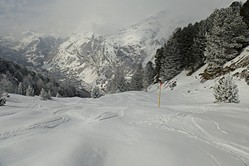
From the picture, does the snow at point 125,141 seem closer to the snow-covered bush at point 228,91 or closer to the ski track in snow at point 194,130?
the ski track in snow at point 194,130

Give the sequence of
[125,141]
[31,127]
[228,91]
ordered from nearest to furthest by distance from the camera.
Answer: [125,141]
[31,127]
[228,91]

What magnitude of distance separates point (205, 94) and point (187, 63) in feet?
86.0

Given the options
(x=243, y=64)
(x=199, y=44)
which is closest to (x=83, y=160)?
(x=243, y=64)

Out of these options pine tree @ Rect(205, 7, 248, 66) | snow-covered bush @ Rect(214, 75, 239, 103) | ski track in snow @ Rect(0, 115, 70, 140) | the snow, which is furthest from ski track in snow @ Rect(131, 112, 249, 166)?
pine tree @ Rect(205, 7, 248, 66)

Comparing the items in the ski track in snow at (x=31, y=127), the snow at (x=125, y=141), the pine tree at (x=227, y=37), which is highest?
the pine tree at (x=227, y=37)

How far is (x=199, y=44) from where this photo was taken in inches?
2234

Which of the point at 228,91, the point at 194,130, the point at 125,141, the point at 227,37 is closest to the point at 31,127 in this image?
the point at 125,141

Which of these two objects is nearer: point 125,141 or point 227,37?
point 125,141

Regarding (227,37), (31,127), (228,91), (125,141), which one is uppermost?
(227,37)

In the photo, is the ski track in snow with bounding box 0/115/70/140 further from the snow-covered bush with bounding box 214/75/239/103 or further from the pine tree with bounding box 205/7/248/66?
the pine tree with bounding box 205/7/248/66

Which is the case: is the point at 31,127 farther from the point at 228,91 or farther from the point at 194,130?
the point at 228,91

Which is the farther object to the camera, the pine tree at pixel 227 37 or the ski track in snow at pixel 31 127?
the pine tree at pixel 227 37

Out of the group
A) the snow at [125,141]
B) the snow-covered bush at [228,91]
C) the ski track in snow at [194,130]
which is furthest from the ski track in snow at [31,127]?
the snow-covered bush at [228,91]

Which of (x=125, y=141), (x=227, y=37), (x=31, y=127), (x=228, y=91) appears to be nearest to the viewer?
(x=125, y=141)
